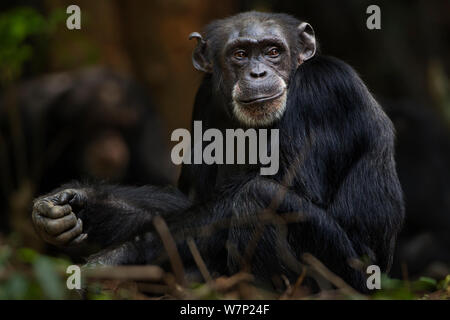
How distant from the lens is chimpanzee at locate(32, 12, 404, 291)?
5.04 m

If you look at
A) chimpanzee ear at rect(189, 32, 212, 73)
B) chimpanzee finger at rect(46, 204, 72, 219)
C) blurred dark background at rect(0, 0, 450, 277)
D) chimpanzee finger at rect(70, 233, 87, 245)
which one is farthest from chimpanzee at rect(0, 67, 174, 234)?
chimpanzee finger at rect(46, 204, 72, 219)

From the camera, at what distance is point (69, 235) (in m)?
5.44

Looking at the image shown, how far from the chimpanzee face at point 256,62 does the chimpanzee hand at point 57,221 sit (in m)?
1.45

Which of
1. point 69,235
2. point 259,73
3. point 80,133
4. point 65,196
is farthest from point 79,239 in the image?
point 80,133

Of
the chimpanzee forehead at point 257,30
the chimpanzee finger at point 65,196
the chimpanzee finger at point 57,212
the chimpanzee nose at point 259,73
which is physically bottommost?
the chimpanzee finger at point 57,212

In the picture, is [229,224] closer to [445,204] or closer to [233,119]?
[233,119]

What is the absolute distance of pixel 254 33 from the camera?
5801mm

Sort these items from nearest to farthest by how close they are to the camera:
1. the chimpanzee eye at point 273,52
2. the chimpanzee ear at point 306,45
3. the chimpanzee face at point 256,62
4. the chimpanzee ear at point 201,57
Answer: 1. the chimpanzee face at point 256,62
2. the chimpanzee eye at point 273,52
3. the chimpanzee ear at point 306,45
4. the chimpanzee ear at point 201,57

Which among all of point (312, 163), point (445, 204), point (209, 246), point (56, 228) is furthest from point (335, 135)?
point (445, 204)

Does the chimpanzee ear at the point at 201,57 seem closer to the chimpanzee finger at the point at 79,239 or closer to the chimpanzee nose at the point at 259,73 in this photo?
the chimpanzee nose at the point at 259,73

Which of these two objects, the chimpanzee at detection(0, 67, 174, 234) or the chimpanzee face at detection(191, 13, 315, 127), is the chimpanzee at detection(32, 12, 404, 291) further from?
the chimpanzee at detection(0, 67, 174, 234)

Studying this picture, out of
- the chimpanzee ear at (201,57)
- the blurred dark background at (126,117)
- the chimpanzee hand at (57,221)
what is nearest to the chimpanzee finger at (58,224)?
the chimpanzee hand at (57,221)

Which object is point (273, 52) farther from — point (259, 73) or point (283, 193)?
point (283, 193)

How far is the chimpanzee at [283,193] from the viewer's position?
5039 mm
